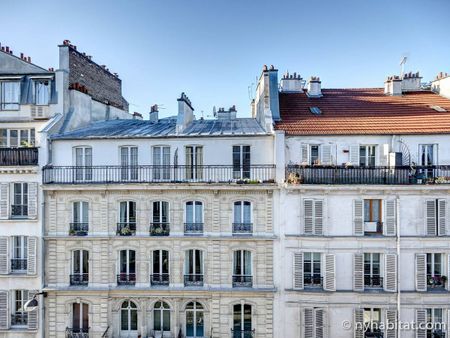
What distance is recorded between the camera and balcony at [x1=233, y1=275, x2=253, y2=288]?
18.0 meters

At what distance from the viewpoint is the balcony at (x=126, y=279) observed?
60.4 ft

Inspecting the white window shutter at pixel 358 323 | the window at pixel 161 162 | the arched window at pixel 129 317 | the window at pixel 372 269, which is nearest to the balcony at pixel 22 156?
the window at pixel 161 162

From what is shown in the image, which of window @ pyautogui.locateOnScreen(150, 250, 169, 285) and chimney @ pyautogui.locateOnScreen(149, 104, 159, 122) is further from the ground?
chimney @ pyautogui.locateOnScreen(149, 104, 159, 122)

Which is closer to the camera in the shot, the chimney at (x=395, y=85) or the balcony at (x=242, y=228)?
the balcony at (x=242, y=228)

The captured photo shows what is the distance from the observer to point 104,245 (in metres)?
18.3

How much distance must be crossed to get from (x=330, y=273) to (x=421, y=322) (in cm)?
478

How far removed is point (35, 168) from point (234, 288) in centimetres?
1152

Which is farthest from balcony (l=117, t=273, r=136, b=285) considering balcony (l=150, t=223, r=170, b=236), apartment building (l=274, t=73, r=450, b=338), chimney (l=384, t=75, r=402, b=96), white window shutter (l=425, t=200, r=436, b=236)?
chimney (l=384, t=75, r=402, b=96)

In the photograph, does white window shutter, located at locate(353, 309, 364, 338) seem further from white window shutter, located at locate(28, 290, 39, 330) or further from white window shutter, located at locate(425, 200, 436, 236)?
white window shutter, located at locate(28, 290, 39, 330)

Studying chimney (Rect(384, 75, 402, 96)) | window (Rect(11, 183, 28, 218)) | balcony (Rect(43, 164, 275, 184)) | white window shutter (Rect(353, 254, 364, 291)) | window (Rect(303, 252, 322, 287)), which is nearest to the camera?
white window shutter (Rect(353, 254, 364, 291))

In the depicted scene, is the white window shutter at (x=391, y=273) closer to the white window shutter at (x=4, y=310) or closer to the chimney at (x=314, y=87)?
the chimney at (x=314, y=87)

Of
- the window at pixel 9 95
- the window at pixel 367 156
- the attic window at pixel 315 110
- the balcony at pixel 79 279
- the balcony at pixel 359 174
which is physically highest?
the window at pixel 9 95

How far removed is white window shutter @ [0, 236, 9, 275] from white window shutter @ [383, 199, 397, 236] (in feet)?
61.0

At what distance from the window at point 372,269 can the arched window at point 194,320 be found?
8189mm
